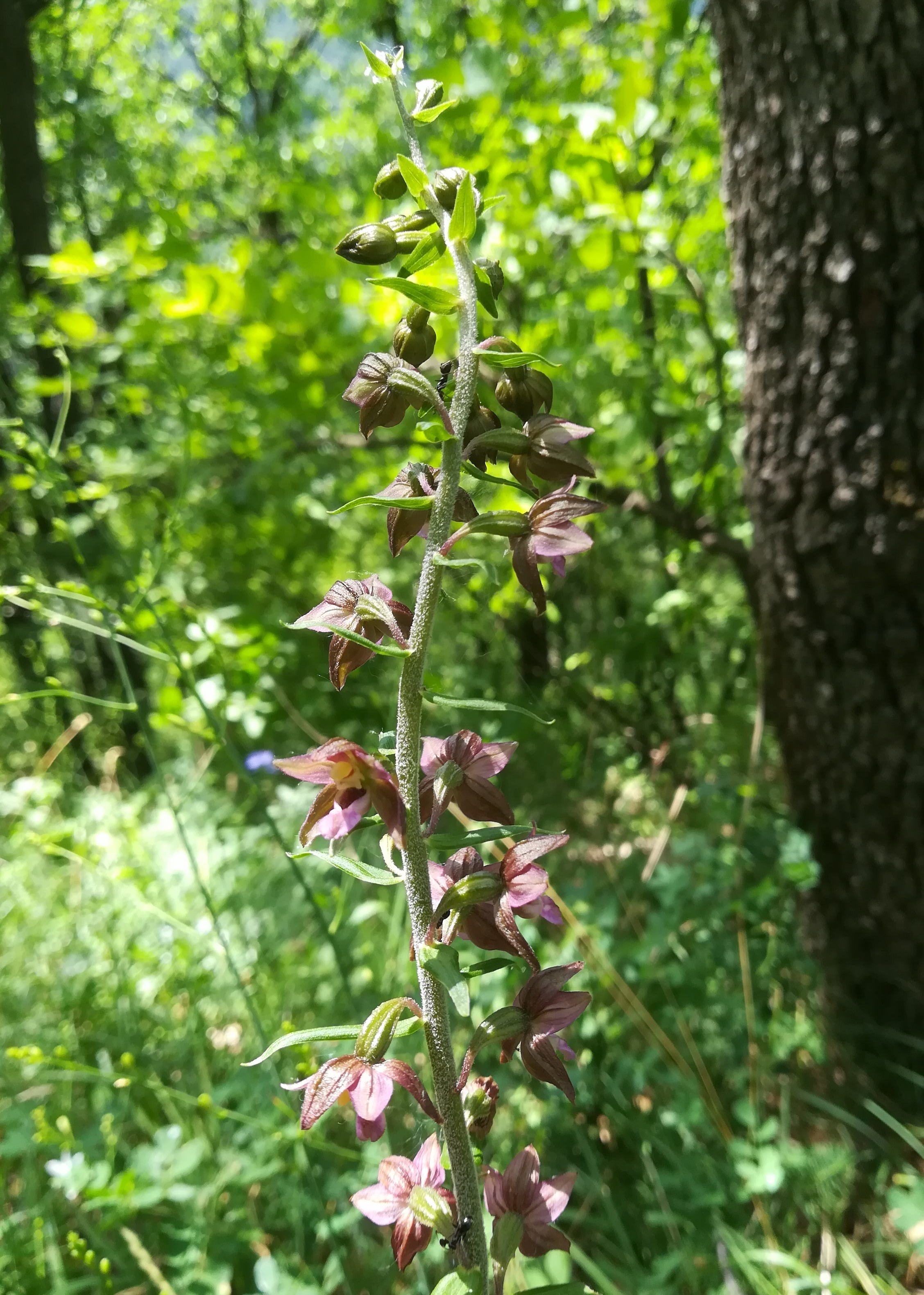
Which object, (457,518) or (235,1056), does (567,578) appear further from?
(457,518)

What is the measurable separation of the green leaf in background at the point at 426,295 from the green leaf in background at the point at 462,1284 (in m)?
0.85

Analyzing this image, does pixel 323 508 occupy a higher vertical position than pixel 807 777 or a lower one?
higher

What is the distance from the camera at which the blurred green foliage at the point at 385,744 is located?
1511mm

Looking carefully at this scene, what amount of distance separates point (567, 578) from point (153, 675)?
3.46 m

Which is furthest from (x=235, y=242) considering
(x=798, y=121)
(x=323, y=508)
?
(x=798, y=121)

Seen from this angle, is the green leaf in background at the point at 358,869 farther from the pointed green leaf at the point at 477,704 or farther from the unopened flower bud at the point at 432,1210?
the unopened flower bud at the point at 432,1210

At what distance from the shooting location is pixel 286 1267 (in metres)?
1.47

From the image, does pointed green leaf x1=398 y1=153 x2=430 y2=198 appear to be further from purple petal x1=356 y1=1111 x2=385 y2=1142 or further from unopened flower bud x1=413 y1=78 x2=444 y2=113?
purple petal x1=356 y1=1111 x2=385 y2=1142

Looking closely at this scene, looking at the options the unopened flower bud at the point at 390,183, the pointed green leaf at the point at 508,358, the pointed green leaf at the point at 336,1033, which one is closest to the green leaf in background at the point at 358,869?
the pointed green leaf at the point at 336,1033

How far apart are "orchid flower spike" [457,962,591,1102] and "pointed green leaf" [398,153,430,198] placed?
80 centimetres

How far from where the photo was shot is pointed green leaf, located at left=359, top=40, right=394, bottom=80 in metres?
0.83

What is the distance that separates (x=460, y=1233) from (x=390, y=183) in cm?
107

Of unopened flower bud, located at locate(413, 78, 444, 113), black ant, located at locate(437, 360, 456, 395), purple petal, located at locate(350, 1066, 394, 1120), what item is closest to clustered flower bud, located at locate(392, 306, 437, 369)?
black ant, located at locate(437, 360, 456, 395)

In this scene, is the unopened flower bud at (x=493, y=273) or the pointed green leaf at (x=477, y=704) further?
the unopened flower bud at (x=493, y=273)
